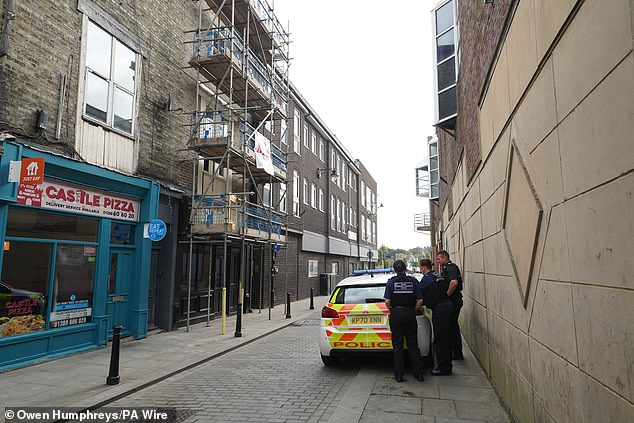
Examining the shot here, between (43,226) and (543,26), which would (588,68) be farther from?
(43,226)

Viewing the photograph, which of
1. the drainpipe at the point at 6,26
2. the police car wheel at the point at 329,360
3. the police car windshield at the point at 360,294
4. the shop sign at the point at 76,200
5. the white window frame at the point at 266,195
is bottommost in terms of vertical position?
the police car wheel at the point at 329,360

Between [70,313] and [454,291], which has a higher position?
[454,291]

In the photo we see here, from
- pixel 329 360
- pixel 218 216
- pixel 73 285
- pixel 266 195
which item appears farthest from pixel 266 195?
pixel 329 360

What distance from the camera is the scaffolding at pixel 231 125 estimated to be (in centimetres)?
1257

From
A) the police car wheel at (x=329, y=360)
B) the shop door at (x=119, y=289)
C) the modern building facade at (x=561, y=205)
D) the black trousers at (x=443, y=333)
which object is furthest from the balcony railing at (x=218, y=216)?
the modern building facade at (x=561, y=205)

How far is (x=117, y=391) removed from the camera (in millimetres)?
6207

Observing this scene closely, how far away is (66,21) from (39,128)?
2.47m

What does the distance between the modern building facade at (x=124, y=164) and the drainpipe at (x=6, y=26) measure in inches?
0.9

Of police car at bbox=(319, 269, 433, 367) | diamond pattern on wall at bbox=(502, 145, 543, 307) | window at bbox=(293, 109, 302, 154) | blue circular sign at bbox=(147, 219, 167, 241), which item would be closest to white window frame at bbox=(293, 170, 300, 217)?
window at bbox=(293, 109, 302, 154)

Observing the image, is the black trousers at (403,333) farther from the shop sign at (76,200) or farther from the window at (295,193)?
the window at (295,193)

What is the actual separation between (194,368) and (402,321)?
4.12m

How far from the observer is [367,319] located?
6953 millimetres

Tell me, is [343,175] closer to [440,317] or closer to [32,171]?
[440,317]

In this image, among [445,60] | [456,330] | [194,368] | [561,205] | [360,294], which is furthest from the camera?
[445,60]
